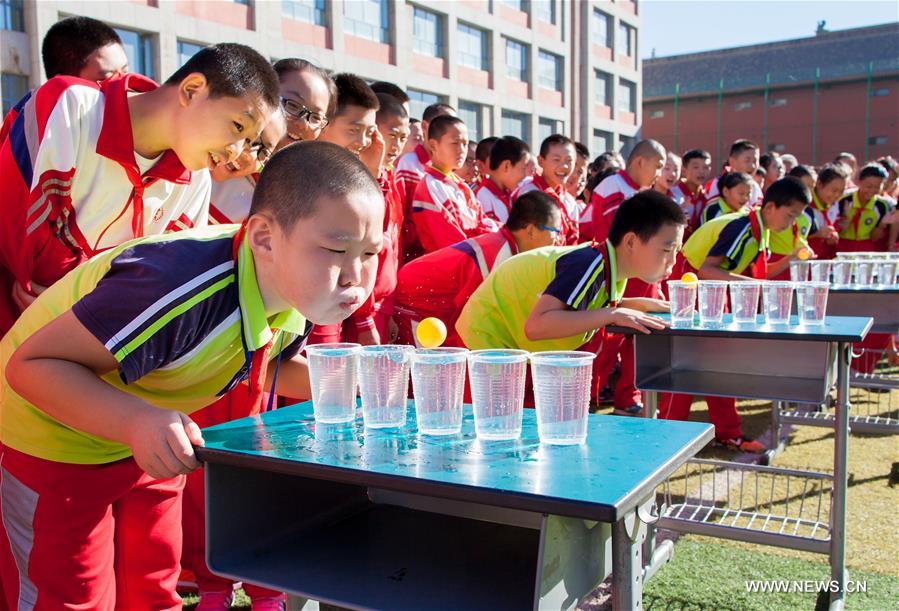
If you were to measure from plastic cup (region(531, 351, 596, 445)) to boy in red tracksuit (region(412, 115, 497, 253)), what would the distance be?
11.7 feet

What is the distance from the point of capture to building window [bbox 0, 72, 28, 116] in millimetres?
15812

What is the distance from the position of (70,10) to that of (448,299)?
51.4ft

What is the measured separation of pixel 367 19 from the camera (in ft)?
82.5

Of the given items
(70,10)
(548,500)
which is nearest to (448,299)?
(548,500)

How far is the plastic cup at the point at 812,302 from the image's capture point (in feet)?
11.4

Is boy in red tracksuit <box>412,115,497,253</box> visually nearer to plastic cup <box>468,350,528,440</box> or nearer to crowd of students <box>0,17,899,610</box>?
crowd of students <box>0,17,899,610</box>

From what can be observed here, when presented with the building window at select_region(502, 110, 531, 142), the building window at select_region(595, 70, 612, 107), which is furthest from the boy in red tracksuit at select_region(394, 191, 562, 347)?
the building window at select_region(595, 70, 612, 107)

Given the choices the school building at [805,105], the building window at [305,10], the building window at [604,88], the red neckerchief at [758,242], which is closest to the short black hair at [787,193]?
the red neckerchief at [758,242]

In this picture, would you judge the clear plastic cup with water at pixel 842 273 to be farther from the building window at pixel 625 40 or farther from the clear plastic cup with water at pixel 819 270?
the building window at pixel 625 40

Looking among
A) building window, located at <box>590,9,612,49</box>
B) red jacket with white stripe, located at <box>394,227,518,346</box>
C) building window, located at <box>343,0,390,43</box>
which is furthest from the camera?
building window, located at <box>590,9,612,49</box>

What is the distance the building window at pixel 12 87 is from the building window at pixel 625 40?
30.6m

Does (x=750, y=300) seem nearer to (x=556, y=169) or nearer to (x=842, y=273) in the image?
(x=842, y=273)

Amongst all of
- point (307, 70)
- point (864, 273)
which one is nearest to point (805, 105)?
point (864, 273)

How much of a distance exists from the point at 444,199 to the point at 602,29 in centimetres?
3735
